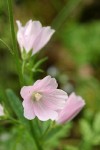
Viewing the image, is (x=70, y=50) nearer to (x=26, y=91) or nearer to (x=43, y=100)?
(x=43, y=100)

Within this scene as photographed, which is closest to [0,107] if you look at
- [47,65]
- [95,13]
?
[47,65]

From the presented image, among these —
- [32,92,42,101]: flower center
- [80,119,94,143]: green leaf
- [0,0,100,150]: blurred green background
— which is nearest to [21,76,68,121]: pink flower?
[32,92,42,101]: flower center

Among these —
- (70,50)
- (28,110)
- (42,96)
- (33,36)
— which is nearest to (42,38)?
(33,36)

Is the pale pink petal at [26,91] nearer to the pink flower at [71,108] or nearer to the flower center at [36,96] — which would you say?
the flower center at [36,96]

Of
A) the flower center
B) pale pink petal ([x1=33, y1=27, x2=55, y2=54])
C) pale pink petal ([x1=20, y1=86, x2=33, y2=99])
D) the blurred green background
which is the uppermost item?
the blurred green background

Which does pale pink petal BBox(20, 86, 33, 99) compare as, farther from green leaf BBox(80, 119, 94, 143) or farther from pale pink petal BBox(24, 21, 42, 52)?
green leaf BBox(80, 119, 94, 143)

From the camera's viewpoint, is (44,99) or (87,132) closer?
(44,99)
